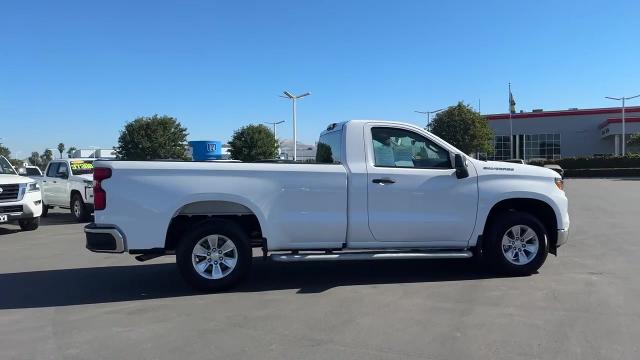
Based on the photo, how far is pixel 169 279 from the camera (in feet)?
25.7

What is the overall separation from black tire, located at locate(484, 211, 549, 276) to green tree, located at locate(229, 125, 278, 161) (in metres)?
57.2

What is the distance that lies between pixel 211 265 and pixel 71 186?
1144 centimetres

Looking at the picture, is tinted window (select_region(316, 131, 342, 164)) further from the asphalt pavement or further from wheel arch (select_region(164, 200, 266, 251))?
the asphalt pavement

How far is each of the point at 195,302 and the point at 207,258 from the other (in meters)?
0.61

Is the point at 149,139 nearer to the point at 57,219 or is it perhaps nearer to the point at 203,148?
the point at 203,148

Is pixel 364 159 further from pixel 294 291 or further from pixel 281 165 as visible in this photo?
pixel 294 291

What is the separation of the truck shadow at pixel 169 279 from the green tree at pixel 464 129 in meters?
53.4

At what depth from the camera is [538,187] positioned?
7590 mm

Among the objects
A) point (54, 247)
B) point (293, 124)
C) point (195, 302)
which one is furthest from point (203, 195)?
point (293, 124)

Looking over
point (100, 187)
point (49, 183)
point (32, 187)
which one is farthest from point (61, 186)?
point (100, 187)

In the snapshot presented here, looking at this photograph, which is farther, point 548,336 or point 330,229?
point 330,229

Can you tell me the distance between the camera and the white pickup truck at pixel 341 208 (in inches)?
265

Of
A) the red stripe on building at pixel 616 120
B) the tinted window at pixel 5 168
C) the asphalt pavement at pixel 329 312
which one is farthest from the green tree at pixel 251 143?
the asphalt pavement at pixel 329 312

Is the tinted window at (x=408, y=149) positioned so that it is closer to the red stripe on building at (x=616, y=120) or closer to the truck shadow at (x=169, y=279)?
the truck shadow at (x=169, y=279)
